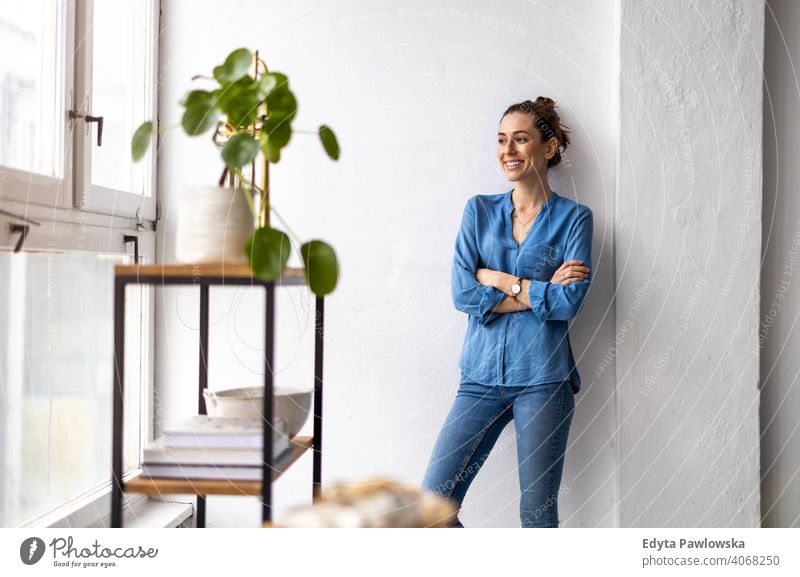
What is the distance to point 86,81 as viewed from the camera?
0.70m

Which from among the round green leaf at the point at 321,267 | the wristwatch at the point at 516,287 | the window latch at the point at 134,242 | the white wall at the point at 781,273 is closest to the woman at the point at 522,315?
the wristwatch at the point at 516,287

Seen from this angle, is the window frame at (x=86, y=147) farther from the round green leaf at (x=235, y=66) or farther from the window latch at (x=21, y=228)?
the round green leaf at (x=235, y=66)

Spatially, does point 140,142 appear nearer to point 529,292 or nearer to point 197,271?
point 197,271

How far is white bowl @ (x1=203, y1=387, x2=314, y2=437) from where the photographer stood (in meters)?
0.64

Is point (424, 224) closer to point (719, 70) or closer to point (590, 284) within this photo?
point (590, 284)

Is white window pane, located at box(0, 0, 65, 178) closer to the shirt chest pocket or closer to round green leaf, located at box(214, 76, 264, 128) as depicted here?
round green leaf, located at box(214, 76, 264, 128)

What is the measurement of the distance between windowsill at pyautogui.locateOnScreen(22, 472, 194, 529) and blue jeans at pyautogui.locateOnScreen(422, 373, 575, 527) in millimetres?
Answer: 286

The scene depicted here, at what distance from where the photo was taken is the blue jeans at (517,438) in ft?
2.48

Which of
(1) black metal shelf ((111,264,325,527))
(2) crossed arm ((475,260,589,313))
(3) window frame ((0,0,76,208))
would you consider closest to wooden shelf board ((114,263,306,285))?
(1) black metal shelf ((111,264,325,527))

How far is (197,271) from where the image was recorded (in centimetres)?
60

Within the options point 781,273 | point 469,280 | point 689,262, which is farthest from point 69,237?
point 781,273

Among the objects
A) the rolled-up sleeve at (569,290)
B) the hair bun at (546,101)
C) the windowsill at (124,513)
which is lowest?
the windowsill at (124,513)

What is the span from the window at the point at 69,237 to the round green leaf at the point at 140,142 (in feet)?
0.17

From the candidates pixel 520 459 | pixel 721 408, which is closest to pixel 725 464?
pixel 721 408
